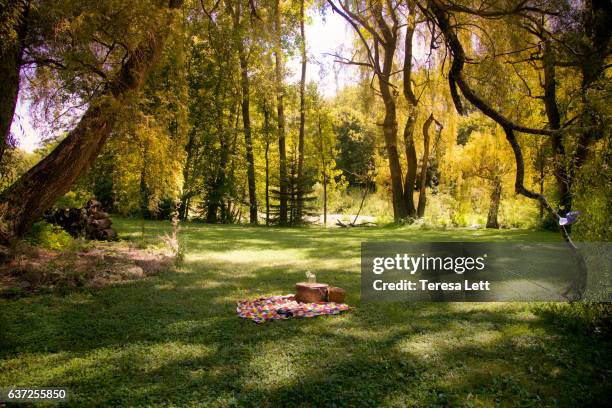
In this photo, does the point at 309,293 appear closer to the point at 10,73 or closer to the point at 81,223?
the point at 10,73

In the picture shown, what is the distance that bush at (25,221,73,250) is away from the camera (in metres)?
6.34

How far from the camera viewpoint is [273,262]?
673 cm

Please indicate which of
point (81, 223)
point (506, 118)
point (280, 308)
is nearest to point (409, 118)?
point (81, 223)

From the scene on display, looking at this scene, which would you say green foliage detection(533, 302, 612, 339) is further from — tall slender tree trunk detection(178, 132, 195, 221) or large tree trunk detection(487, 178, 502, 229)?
tall slender tree trunk detection(178, 132, 195, 221)

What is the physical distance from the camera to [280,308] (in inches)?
A: 159

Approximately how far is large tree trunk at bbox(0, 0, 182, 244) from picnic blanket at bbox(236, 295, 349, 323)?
2.80m

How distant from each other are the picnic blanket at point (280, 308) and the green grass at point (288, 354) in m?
0.10

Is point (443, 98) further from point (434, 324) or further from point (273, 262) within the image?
point (434, 324)

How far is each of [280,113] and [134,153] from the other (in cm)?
953

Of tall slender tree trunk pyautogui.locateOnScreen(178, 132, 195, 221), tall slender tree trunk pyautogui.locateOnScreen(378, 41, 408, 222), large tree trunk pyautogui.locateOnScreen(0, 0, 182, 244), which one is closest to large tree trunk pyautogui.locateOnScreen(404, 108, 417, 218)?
tall slender tree trunk pyautogui.locateOnScreen(378, 41, 408, 222)

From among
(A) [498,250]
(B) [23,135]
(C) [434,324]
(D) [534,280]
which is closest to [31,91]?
(B) [23,135]

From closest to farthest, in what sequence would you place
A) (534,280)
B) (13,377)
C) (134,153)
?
(13,377)
(534,280)
(134,153)

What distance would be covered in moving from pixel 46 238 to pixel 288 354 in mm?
4952

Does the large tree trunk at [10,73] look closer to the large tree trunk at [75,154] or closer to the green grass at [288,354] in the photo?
the large tree trunk at [75,154]
